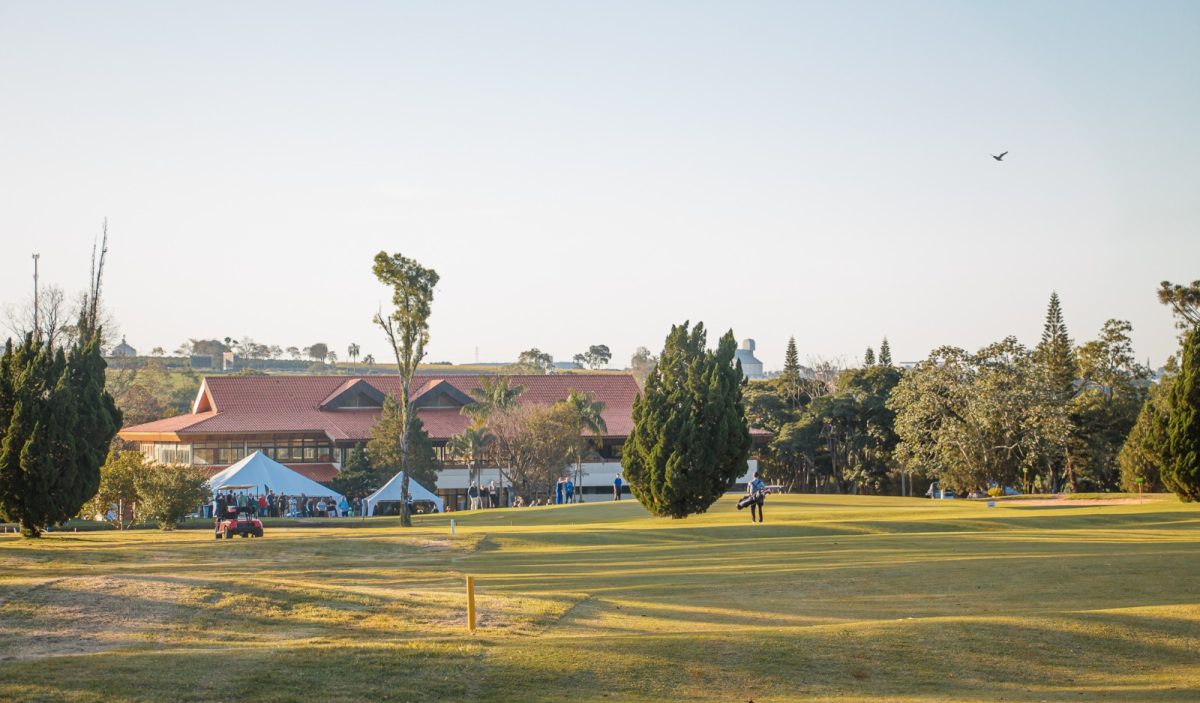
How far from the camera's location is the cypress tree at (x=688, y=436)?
39469mm

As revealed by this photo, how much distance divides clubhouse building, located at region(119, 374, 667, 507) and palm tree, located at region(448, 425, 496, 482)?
3724mm

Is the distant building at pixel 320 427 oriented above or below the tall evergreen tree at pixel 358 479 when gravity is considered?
above

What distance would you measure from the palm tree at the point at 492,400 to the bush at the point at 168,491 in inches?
1069

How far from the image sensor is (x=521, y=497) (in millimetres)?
69000

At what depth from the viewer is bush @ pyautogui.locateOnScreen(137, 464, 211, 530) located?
43531 mm

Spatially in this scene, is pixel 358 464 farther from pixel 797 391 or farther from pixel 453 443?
pixel 797 391

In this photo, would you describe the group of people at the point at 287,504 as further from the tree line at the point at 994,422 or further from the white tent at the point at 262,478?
the tree line at the point at 994,422

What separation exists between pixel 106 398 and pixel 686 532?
18.6 metres

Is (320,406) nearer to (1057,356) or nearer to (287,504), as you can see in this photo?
(287,504)

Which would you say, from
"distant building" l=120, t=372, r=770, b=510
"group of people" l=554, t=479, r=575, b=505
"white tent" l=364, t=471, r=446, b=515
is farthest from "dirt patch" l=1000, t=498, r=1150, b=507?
"distant building" l=120, t=372, r=770, b=510

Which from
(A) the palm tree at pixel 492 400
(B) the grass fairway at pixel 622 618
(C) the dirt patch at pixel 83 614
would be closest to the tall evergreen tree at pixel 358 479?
(A) the palm tree at pixel 492 400

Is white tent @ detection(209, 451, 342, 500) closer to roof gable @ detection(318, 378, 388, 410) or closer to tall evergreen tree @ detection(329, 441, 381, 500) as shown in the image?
tall evergreen tree @ detection(329, 441, 381, 500)

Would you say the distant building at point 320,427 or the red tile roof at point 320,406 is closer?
the distant building at point 320,427

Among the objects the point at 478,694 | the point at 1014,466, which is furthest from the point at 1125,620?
the point at 1014,466
